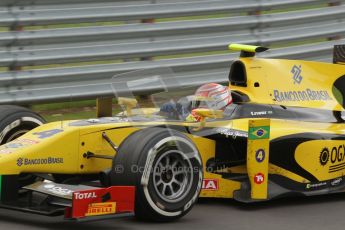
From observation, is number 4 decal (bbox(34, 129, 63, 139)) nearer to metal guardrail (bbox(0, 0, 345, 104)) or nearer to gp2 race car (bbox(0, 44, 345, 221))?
gp2 race car (bbox(0, 44, 345, 221))

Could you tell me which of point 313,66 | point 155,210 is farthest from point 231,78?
→ point 155,210

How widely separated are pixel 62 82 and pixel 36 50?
1.55 ft

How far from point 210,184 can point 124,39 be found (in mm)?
3773

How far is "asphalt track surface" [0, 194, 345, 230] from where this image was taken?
630 centimetres

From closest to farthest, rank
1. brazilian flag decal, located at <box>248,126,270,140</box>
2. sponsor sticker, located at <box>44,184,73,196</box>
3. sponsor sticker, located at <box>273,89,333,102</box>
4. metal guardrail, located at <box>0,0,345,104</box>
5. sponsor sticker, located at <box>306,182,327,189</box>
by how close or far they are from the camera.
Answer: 1. sponsor sticker, located at <box>44,184,73,196</box>
2. brazilian flag decal, located at <box>248,126,270,140</box>
3. sponsor sticker, located at <box>306,182,327,189</box>
4. sponsor sticker, located at <box>273,89,333,102</box>
5. metal guardrail, located at <box>0,0,345,104</box>

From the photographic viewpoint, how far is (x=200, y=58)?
36.0 ft

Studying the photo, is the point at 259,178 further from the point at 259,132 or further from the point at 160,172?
the point at 160,172

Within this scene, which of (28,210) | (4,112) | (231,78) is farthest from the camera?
(231,78)

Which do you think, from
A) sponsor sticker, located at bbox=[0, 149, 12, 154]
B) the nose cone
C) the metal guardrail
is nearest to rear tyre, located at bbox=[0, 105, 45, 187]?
the nose cone

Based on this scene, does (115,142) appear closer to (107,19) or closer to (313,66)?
(313,66)

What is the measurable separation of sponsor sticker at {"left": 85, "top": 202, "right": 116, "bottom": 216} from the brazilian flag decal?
1.47m

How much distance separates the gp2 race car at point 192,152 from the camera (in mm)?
6230

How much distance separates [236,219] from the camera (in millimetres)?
6684

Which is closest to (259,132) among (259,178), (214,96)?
(259,178)
